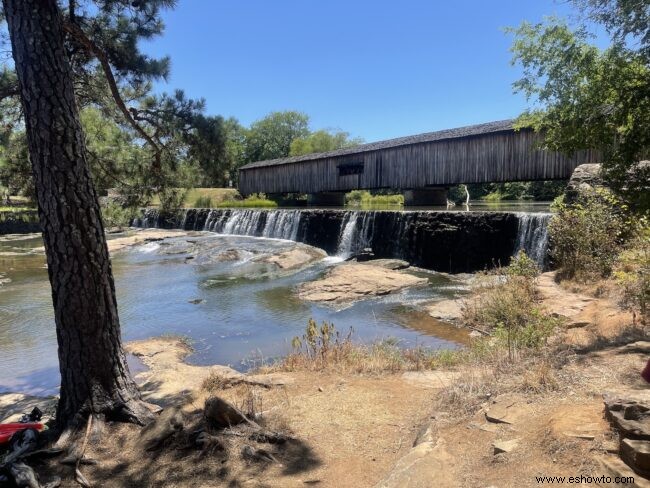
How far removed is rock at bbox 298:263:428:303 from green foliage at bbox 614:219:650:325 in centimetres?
475

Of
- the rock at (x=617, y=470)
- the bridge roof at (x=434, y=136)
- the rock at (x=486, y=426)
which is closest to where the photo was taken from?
the rock at (x=617, y=470)

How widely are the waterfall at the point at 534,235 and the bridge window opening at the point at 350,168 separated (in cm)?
1345

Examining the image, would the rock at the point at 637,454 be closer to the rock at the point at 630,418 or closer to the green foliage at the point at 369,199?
the rock at the point at 630,418

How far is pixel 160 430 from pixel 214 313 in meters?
6.31

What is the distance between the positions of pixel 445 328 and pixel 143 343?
4816mm

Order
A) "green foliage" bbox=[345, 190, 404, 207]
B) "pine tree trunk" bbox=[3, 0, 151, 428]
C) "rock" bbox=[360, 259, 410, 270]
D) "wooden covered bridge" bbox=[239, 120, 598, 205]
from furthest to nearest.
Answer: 1. "green foliage" bbox=[345, 190, 404, 207]
2. "wooden covered bridge" bbox=[239, 120, 598, 205]
3. "rock" bbox=[360, 259, 410, 270]
4. "pine tree trunk" bbox=[3, 0, 151, 428]

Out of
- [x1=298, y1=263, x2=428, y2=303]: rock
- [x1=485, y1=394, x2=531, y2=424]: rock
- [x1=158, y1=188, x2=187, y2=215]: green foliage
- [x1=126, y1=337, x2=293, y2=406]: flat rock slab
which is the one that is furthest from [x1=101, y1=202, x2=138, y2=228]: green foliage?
[x1=485, y1=394, x2=531, y2=424]: rock

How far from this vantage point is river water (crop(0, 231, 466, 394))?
701cm

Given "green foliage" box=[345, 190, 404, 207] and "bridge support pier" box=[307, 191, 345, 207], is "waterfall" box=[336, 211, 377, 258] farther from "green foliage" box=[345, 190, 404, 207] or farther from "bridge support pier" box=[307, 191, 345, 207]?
"green foliage" box=[345, 190, 404, 207]

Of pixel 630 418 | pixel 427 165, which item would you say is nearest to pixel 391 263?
pixel 427 165

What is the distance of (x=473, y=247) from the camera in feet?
42.8

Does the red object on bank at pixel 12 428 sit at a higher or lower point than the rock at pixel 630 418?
lower

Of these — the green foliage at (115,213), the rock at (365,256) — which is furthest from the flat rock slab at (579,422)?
the rock at (365,256)

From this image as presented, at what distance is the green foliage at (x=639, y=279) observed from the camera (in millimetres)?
5312
